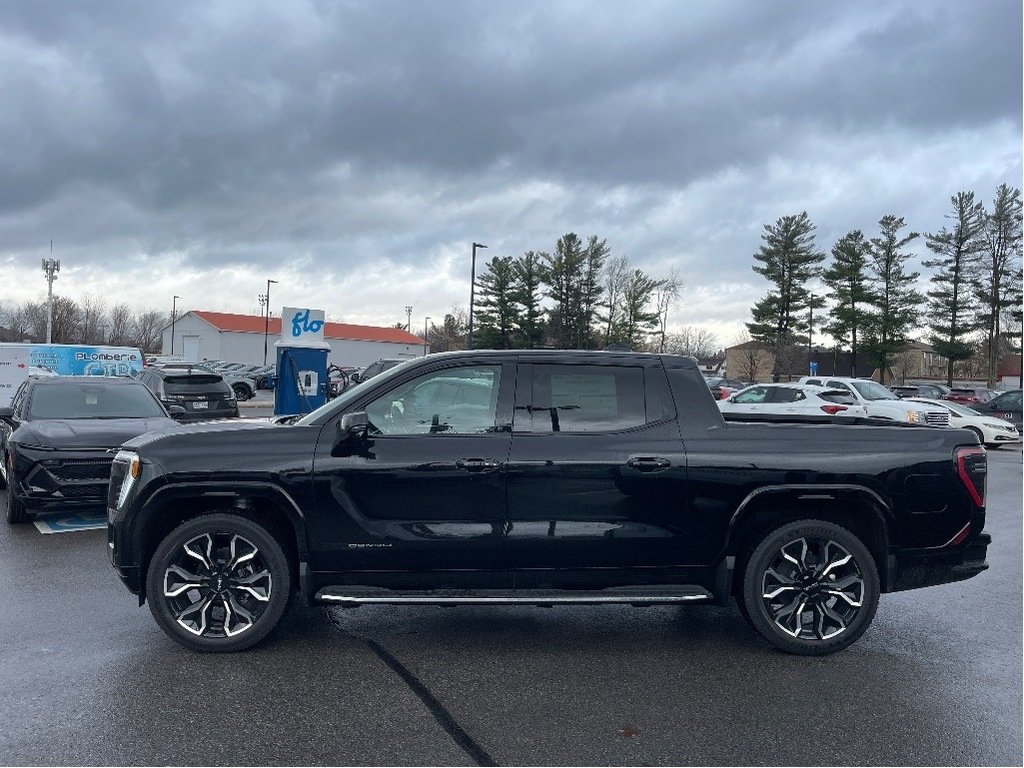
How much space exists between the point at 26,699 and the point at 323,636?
1.65m

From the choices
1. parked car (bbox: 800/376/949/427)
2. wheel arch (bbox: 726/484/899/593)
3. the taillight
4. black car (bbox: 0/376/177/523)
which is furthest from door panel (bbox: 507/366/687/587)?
parked car (bbox: 800/376/949/427)

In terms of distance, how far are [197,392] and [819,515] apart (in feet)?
50.1

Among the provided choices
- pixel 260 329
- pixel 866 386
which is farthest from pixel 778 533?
pixel 260 329

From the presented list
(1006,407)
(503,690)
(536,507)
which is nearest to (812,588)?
(536,507)

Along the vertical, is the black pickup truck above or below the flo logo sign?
below

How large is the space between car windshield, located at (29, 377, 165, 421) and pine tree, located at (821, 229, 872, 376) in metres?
53.3

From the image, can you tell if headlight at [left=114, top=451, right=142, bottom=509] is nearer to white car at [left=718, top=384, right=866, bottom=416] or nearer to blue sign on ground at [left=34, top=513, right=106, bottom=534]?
blue sign on ground at [left=34, top=513, right=106, bottom=534]

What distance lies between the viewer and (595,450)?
4988 millimetres

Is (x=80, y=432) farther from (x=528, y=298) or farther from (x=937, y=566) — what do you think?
(x=528, y=298)

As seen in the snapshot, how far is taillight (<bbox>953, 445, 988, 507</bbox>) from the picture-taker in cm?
512

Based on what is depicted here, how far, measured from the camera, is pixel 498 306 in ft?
188

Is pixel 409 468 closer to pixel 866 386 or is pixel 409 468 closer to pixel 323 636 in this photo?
pixel 323 636

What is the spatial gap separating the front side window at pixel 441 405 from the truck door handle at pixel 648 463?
855 millimetres

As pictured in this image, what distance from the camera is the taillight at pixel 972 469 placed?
201 inches
